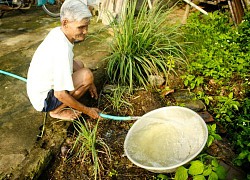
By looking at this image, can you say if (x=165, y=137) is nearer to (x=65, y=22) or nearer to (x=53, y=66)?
(x=53, y=66)

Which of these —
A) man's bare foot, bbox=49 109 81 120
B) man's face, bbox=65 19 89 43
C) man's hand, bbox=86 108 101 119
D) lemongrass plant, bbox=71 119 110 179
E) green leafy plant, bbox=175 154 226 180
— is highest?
man's face, bbox=65 19 89 43

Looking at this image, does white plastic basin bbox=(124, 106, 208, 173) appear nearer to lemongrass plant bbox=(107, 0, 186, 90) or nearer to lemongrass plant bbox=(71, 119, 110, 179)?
lemongrass plant bbox=(71, 119, 110, 179)

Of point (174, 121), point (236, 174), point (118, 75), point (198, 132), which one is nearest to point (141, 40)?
point (118, 75)

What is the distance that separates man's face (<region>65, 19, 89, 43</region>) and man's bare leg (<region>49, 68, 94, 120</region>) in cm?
44

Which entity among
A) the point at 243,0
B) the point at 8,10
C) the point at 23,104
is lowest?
the point at 23,104

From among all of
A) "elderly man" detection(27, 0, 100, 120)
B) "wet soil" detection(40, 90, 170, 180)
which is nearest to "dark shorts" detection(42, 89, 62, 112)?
"elderly man" detection(27, 0, 100, 120)

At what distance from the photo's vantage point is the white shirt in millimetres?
2420

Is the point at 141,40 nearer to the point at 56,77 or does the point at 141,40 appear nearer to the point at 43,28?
the point at 56,77

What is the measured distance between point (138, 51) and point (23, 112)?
170 cm

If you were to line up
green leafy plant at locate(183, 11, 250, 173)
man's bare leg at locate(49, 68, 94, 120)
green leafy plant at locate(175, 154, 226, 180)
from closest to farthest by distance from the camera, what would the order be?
green leafy plant at locate(175, 154, 226, 180)
man's bare leg at locate(49, 68, 94, 120)
green leafy plant at locate(183, 11, 250, 173)

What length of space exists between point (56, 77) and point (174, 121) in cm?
124

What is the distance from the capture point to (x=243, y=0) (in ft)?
17.4

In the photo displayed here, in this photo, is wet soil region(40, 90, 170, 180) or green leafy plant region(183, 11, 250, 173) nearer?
wet soil region(40, 90, 170, 180)

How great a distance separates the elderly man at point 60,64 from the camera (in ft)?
7.57
